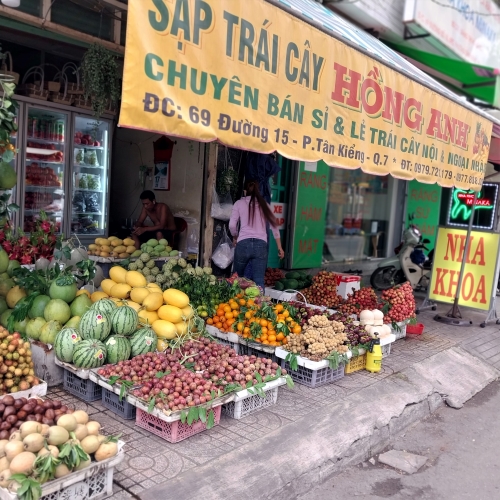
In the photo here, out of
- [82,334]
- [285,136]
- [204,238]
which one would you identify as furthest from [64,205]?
[285,136]

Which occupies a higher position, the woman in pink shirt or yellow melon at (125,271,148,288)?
the woman in pink shirt

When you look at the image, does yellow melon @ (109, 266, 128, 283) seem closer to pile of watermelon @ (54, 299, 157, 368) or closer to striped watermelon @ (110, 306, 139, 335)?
pile of watermelon @ (54, 299, 157, 368)

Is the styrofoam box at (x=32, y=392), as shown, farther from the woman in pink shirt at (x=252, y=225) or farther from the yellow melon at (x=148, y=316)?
the woman in pink shirt at (x=252, y=225)

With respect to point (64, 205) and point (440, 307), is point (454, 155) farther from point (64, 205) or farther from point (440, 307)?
point (64, 205)

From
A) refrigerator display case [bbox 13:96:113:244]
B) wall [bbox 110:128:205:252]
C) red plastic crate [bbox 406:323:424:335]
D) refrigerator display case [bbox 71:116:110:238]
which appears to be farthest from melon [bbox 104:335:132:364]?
refrigerator display case [bbox 71:116:110:238]

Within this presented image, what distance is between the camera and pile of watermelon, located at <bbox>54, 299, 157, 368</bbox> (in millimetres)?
4066

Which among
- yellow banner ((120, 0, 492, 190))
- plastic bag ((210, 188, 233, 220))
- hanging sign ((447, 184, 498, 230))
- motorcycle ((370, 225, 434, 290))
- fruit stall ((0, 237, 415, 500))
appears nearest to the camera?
fruit stall ((0, 237, 415, 500))

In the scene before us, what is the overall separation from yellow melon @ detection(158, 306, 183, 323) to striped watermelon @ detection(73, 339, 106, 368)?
2.72 feet

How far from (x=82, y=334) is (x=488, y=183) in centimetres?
745

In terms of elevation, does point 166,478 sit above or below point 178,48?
below

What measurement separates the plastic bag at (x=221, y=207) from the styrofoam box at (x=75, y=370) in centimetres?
337

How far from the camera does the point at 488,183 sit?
350 inches

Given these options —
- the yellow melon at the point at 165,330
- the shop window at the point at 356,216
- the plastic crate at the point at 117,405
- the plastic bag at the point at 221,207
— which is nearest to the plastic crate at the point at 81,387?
the plastic crate at the point at 117,405

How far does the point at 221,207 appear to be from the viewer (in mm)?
7125
